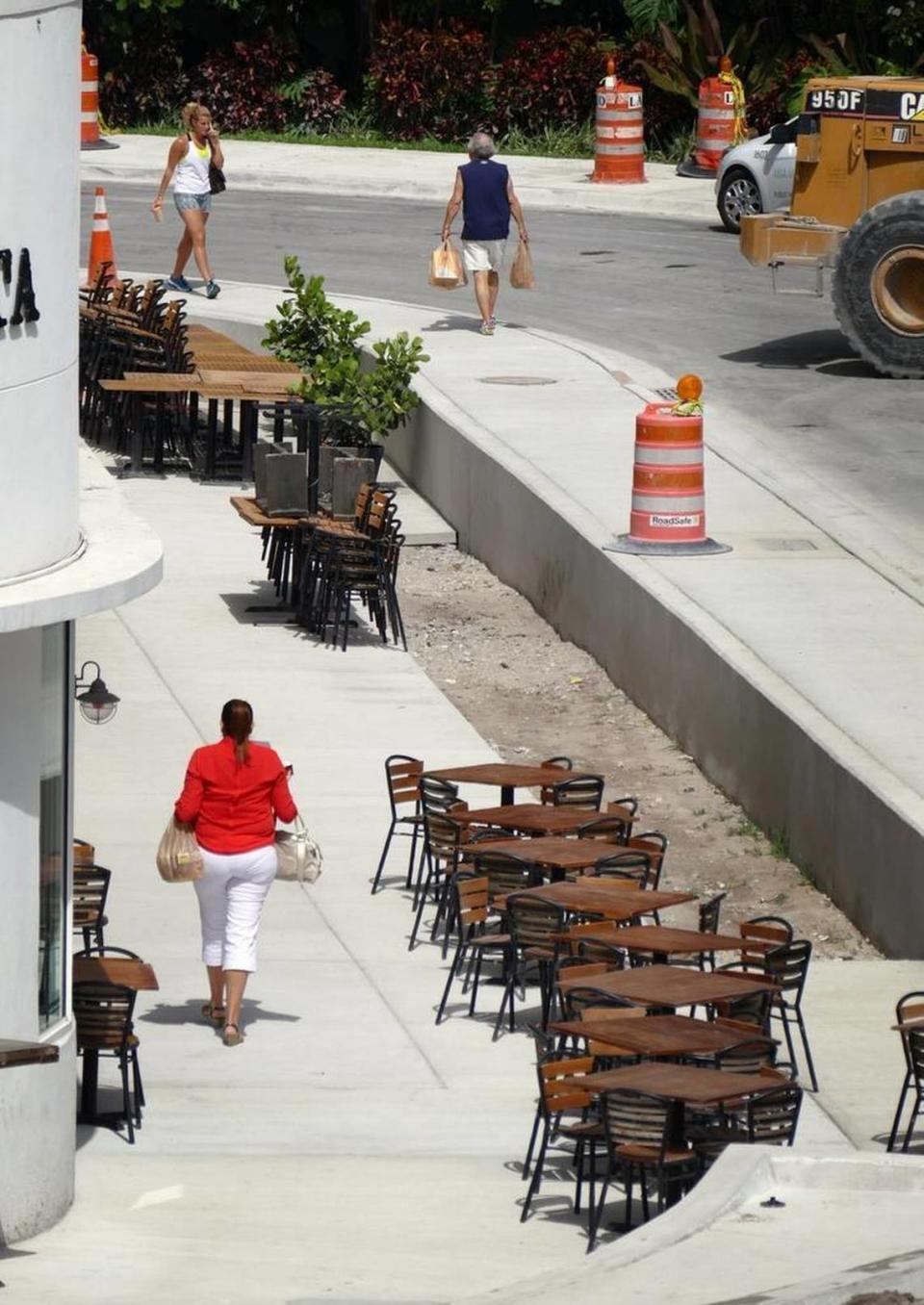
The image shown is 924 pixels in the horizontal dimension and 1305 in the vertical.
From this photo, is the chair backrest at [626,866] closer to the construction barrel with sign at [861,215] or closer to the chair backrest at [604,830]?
the chair backrest at [604,830]

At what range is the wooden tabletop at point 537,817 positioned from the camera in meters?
12.9

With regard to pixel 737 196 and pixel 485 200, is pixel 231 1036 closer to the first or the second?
pixel 485 200

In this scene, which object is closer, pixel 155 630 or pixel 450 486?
pixel 155 630

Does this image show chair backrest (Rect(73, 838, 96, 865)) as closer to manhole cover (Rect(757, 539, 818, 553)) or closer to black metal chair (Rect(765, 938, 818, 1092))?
black metal chair (Rect(765, 938, 818, 1092))

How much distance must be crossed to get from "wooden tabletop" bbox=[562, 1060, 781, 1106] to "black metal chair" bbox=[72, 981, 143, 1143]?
1765 mm

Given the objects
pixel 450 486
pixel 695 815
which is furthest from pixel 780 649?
pixel 450 486

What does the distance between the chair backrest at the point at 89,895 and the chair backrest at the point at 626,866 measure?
6.90 feet

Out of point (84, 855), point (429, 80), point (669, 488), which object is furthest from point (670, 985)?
point (429, 80)

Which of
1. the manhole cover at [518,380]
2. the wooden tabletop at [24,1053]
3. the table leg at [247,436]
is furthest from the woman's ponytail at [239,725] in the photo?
the manhole cover at [518,380]

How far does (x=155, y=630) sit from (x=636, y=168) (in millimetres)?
19120

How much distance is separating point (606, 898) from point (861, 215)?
45.7ft

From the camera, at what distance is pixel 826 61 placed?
36.6 m

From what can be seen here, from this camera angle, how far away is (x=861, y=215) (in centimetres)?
2459

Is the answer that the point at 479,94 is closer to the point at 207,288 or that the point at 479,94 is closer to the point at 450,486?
the point at 207,288
